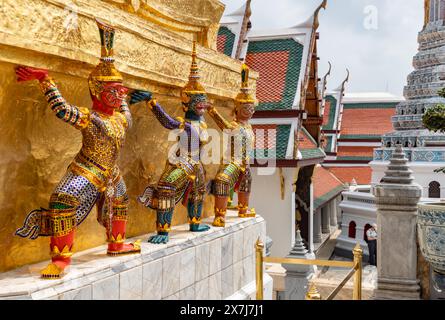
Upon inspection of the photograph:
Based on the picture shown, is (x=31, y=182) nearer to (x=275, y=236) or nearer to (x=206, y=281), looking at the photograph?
(x=206, y=281)

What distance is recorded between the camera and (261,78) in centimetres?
1038

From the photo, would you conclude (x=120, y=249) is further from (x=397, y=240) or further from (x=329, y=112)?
(x=329, y=112)

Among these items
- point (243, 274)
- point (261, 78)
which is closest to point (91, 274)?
point (243, 274)

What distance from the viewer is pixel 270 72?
10.4m

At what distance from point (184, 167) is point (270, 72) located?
660 cm

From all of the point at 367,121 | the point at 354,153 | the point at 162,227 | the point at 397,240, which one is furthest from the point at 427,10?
the point at 162,227

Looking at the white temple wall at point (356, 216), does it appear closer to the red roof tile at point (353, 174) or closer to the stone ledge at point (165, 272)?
the red roof tile at point (353, 174)

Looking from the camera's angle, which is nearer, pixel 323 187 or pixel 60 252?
pixel 60 252

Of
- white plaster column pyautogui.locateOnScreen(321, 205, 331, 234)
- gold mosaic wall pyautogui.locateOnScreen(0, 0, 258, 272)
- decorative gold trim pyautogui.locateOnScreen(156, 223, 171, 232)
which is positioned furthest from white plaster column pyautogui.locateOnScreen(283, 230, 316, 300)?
white plaster column pyautogui.locateOnScreen(321, 205, 331, 234)

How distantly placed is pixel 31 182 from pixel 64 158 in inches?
11.5

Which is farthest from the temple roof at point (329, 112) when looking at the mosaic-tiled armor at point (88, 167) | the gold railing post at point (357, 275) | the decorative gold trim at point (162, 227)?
the mosaic-tiled armor at point (88, 167)

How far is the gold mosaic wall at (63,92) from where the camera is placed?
292 centimetres

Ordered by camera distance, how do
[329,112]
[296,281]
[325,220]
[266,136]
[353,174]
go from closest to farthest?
[296,281] → [266,136] → [325,220] → [353,174] → [329,112]

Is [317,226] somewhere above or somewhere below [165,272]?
below
